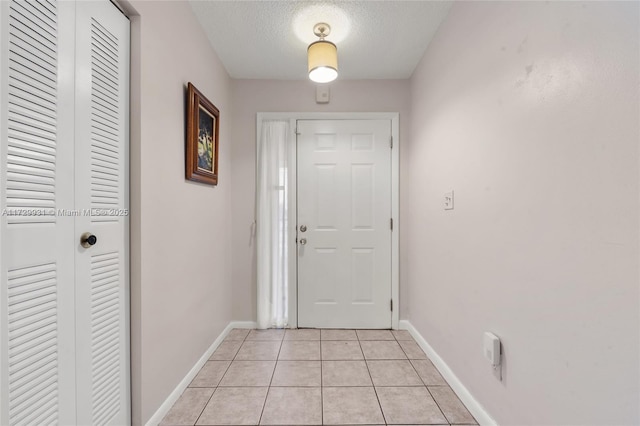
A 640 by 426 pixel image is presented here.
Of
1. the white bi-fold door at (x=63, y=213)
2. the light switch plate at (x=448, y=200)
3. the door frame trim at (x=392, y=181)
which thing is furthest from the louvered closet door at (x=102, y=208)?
the light switch plate at (x=448, y=200)

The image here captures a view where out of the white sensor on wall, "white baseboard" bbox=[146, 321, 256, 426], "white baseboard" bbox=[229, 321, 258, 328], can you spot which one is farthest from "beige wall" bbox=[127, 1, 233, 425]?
the white sensor on wall

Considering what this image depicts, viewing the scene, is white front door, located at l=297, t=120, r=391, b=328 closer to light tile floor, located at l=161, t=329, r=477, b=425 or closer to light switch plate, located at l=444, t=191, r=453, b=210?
light tile floor, located at l=161, t=329, r=477, b=425

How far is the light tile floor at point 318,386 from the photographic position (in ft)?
4.91

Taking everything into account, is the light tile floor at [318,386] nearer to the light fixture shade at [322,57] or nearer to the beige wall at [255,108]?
the beige wall at [255,108]

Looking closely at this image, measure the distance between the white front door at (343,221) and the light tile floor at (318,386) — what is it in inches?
12.1

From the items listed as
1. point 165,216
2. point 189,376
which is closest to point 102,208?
point 165,216

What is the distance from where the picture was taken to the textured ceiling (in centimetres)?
180

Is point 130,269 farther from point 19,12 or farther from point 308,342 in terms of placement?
point 308,342

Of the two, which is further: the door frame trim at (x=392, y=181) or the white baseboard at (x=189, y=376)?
the door frame trim at (x=392, y=181)

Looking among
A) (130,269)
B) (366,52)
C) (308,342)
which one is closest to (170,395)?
(130,269)

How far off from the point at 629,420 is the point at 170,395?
188 cm

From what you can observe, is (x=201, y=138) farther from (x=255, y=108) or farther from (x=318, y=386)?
(x=318, y=386)

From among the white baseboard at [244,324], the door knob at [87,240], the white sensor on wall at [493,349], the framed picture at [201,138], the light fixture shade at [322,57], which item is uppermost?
the light fixture shade at [322,57]

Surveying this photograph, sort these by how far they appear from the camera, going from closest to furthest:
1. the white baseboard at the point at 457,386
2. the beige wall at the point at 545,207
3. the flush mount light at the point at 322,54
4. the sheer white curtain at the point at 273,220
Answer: the beige wall at the point at 545,207 → the white baseboard at the point at 457,386 → the flush mount light at the point at 322,54 → the sheer white curtain at the point at 273,220
